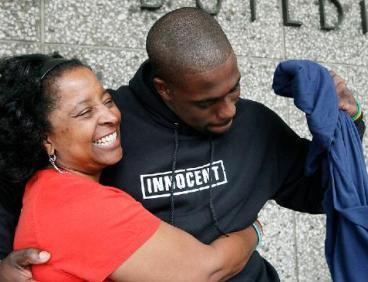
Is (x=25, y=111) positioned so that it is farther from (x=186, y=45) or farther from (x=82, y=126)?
(x=186, y=45)

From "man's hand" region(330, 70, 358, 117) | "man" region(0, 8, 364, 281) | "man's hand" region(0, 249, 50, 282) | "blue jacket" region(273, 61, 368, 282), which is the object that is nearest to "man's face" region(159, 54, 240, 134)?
"man" region(0, 8, 364, 281)

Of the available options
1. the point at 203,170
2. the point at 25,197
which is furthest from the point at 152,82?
the point at 25,197

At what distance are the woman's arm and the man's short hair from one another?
1.76ft

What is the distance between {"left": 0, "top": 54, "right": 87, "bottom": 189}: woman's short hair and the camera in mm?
1873

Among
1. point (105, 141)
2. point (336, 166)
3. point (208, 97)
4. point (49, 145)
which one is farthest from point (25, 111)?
point (336, 166)

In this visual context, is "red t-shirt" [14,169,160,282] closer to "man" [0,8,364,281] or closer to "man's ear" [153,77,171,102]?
"man" [0,8,364,281]

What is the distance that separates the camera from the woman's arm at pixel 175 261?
5.48ft

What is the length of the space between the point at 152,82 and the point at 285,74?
48 cm

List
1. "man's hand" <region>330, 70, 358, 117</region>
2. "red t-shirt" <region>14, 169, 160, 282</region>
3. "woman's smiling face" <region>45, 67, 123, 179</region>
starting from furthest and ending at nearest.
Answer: "man's hand" <region>330, 70, 358, 117</region>, "woman's smiling face" <region>45, 67, 123, 179</region>, "red t-shirt" <region>14, 169, 160, 282</region>

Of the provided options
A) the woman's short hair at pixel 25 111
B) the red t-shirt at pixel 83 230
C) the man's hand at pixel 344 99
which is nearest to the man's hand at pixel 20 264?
the red t-shirt at pixel 83 230

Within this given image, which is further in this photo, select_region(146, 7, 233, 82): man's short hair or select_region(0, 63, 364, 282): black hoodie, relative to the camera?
select_region(0, 63, 364, 282): black hoodie

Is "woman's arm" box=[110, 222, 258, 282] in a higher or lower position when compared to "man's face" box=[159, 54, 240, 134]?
lower

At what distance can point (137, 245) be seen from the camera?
1676mm

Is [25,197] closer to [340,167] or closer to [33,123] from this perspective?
[33,123]
